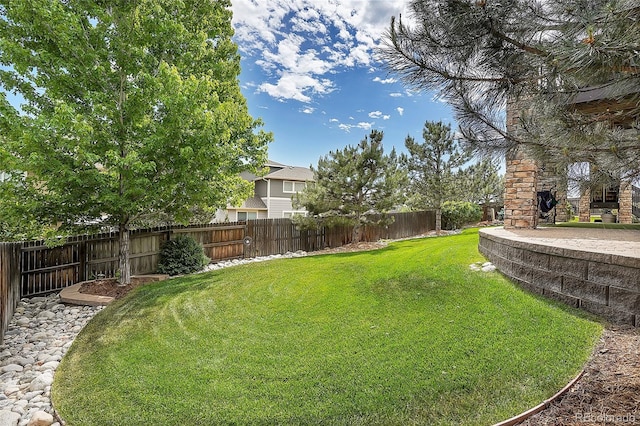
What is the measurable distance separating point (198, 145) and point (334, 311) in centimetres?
426

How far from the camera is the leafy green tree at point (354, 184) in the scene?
1249 centimetres

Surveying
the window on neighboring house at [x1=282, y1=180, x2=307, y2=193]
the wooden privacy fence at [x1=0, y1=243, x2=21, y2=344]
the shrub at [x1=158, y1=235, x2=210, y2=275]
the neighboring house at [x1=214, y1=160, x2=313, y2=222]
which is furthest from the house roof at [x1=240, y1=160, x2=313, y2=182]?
the wooden privacy fence at [x1=0, y1=243, x2=21, y2=344]

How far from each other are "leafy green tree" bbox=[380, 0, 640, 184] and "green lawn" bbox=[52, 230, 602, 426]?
6.34 feet

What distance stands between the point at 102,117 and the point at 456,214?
59.4ft

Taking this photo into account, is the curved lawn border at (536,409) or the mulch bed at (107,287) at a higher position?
the curved lawn border at (536,409)

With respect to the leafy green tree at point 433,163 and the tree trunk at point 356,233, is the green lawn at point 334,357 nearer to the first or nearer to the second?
the tree trunk at point 356,233

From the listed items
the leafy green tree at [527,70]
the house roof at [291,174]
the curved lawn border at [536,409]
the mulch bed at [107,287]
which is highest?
the house roof at [291,174]

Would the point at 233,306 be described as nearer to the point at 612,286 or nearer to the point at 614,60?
the point at 612,286

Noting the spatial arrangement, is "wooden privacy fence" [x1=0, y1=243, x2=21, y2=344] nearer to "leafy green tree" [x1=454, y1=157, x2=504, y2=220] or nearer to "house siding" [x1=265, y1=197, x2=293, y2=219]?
"house siding" [x1=265, y1=197, x2=293, y2=219]

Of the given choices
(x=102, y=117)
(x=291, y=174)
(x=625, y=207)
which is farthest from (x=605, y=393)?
(x=291, y=174)

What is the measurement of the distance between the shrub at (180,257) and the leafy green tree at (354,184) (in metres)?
4.39

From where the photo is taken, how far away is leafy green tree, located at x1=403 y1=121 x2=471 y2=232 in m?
17.4

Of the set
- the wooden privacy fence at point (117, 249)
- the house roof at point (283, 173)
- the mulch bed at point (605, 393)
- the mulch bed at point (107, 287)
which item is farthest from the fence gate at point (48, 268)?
the house roof at point (283, 173)

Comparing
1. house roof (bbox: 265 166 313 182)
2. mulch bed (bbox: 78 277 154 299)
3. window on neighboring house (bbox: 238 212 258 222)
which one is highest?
house roof (bbox: 265 166 313 182)
